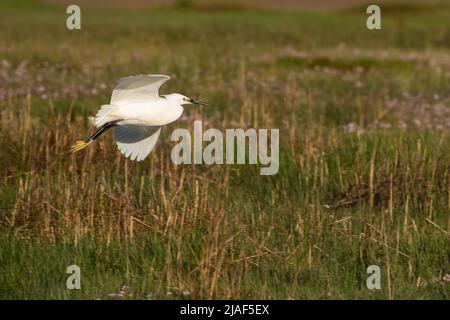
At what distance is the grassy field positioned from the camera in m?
7.19

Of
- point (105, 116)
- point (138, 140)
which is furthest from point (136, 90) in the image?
point (138, 140)

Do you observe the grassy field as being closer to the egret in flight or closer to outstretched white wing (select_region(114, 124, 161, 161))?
outstretched white wing (select_region(114, 124, 161, 161))

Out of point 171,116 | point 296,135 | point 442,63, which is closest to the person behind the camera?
point 171,116

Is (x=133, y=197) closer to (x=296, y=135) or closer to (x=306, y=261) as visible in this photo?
(x=306, y=261)

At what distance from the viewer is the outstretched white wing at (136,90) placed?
24.0ft

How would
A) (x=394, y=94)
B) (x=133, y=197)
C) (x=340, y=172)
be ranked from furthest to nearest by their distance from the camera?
(x=394, y=94) → (x=340, y=172) → (x=133, y=197)

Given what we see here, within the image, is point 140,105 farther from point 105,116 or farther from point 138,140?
point 138,140

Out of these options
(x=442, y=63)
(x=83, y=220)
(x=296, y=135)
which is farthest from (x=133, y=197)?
(x=442, y=63)

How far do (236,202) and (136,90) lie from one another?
1.93 meters

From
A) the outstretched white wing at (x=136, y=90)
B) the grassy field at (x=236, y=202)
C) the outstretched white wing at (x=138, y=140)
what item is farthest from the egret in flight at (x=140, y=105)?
the grassy field at (x=236, y=202)

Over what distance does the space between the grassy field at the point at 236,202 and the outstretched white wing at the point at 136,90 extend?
3.26ft

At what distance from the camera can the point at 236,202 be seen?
9.02 metres
